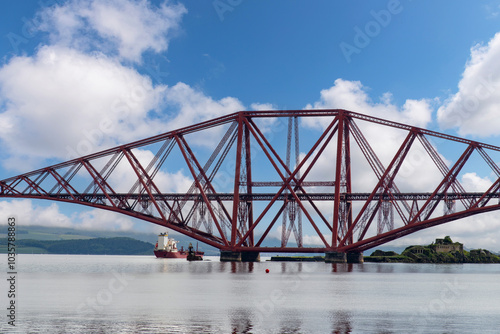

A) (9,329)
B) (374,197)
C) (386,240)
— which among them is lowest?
(9,329)

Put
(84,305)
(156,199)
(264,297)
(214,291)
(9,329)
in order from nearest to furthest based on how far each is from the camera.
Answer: (9,329) → (84,305) → (264,297) → (214,291) → (156,199)

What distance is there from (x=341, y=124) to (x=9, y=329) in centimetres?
8083

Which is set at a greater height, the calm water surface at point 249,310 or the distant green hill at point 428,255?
the distant green hill at point 428,255

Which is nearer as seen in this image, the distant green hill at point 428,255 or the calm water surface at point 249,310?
the calm water surface at point 249,310

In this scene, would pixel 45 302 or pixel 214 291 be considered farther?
pixel 214 291

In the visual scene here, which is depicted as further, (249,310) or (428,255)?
(428,255)

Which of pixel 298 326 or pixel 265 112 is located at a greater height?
pixel 265 112

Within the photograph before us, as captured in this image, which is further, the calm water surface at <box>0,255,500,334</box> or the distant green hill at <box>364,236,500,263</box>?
the distant green hill at <box>364,236,500,263</box>

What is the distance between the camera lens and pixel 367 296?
42594 millimetres

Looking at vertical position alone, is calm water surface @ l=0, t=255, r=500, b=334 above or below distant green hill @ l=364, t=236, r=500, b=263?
below

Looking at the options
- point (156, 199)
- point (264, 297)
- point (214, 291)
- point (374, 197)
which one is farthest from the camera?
point (156, 199)

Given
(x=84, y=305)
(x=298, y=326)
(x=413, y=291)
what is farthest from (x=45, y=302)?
(x=413, y=291)

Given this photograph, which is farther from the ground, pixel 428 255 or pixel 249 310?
pixel 428 255

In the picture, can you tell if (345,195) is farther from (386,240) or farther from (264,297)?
(264,297)
